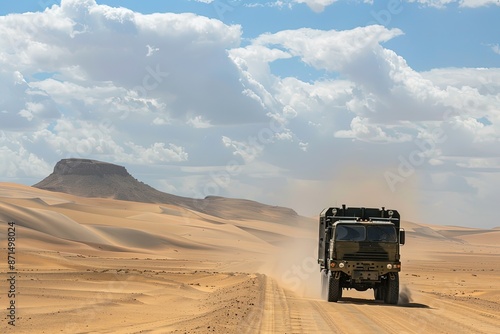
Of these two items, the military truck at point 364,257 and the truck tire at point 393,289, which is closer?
the military truck at point 364,257

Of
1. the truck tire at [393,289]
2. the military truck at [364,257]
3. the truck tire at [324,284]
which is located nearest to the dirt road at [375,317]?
the truck tire at [393,289]

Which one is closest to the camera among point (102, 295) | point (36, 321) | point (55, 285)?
point (36, 321)

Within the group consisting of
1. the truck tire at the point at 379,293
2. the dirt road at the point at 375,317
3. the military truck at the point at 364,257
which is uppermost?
the military truck at the point at 364,257

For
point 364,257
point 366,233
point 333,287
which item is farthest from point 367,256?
point 333,287

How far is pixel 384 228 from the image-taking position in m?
26.3

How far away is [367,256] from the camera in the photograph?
25.9m

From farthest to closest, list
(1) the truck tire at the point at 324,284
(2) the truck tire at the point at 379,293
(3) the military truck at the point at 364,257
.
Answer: (1) the truck tire at the point at 324,284, (2) the truck tire at the point at 379,293, (3) the military truck at the point at 364,257

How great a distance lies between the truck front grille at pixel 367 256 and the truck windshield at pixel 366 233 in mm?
483

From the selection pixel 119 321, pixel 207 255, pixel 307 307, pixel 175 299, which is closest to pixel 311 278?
pixel 175 299

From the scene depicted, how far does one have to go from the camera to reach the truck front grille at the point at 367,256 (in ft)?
84.8

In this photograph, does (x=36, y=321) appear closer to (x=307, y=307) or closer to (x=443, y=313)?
(x=307, y=307)

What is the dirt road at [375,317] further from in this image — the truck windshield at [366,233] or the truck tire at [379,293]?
the truck windshield at [366,233]

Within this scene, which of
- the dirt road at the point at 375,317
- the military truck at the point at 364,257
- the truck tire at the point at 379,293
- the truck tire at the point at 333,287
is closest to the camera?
the dirt road at the point at 375,317

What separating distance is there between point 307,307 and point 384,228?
189 inches
